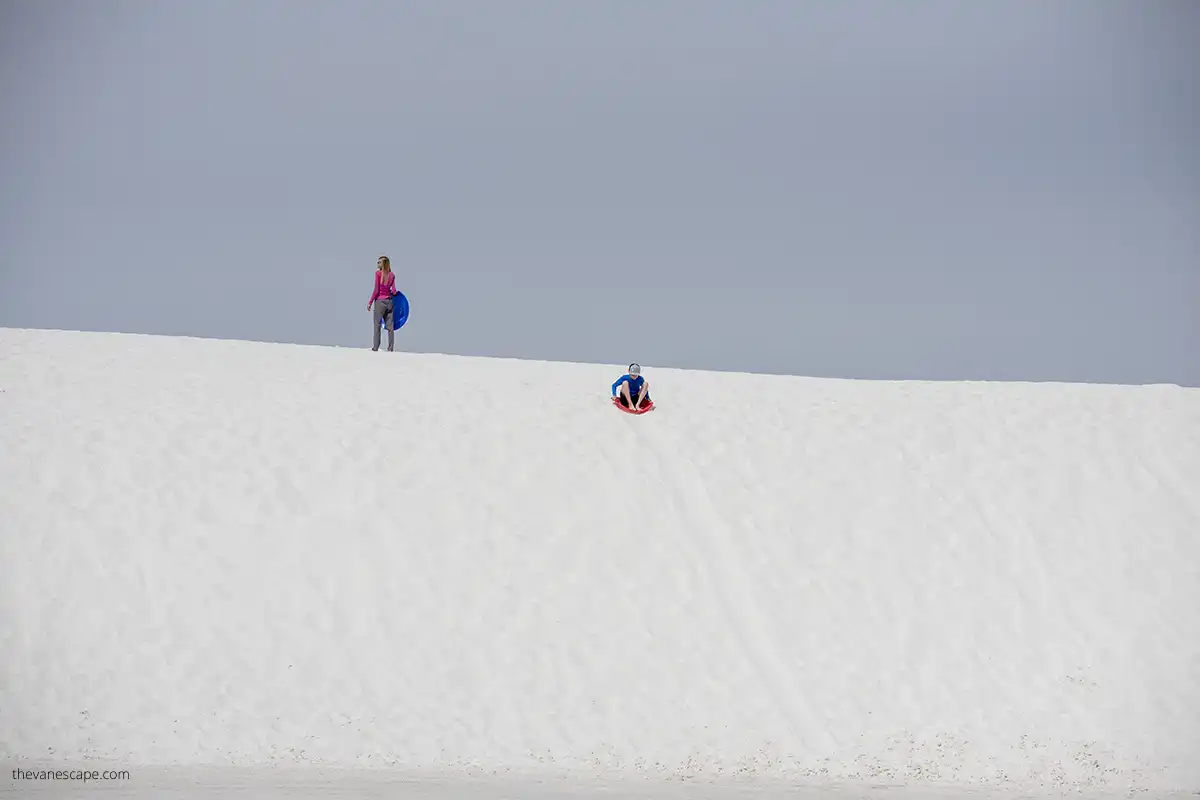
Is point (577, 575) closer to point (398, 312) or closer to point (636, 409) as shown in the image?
point (636, 409)

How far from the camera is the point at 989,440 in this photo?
66.9 feet

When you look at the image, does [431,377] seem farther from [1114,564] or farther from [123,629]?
[1114,564]

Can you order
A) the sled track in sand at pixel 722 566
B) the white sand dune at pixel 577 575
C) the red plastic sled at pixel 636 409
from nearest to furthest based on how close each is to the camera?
1. the white sand dune at pixel 577 575
2. the sled track in sand at pixel 722 566
3. the red plastic sled at pixel 636 409

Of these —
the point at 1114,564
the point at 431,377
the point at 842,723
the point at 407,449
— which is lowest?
the point at 842,723

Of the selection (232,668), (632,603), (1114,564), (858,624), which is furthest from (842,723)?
(232,668)

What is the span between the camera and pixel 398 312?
866 inches

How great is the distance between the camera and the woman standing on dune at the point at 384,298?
70.1 feet

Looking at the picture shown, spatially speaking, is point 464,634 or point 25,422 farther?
point 25,422

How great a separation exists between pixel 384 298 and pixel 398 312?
0.51 m

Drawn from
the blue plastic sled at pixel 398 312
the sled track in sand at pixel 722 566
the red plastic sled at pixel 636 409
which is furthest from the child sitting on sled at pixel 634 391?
the blue plastic sled at pixel 398 312

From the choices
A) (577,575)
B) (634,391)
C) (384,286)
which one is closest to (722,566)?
(577,575)

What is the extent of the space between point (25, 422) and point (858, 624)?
1197cm

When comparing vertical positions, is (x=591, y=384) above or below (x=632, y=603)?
above

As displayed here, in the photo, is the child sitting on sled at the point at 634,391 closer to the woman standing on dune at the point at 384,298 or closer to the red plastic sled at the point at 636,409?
the red plastic sled at the point at 636,409
